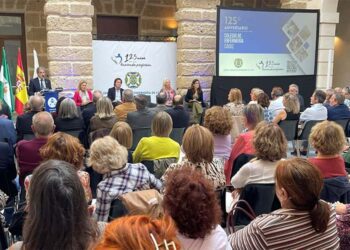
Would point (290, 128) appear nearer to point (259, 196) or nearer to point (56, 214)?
point (259, 196)

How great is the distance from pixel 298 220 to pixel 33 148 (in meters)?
2.37

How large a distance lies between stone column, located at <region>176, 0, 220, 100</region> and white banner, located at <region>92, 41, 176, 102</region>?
0.33 meters

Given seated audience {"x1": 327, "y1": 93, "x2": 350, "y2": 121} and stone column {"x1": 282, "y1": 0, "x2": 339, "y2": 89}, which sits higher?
stone column {"x1": 282, "y1": 0, "x2": 339, "y2": 89}

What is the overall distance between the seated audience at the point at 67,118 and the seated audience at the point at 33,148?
1354 millimetres

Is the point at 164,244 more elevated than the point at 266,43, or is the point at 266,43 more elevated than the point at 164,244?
the point at 266,43

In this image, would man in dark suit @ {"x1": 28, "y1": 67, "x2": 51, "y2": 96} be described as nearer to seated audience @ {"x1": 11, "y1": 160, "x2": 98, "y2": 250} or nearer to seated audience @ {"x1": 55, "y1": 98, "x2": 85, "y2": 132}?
seated audience @ {"x1": 55, "y1": 98, "x2": 85, "y2": 132}

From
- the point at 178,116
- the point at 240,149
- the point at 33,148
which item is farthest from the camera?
the point at 178,116

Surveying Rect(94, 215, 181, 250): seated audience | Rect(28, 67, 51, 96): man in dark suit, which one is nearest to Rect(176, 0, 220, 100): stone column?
Rect(28, 67, 51, 96): man in dark suit

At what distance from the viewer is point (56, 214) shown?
1.37 m

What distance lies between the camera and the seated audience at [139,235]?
3.04ft

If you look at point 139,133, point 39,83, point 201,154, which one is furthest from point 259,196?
point 39,83

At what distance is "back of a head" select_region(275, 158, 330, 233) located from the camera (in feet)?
5.92

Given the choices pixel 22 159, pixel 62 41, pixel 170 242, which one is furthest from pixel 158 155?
pixel 62 41

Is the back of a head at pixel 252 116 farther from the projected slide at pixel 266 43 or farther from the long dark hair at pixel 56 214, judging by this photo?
the projected slide at pixel 266 43
